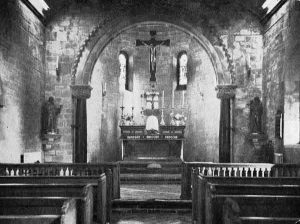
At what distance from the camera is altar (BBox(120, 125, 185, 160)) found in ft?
42.2

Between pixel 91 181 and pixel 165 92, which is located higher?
pixel 165 92

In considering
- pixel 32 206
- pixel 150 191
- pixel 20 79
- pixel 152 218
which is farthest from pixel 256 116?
pixel 32 206

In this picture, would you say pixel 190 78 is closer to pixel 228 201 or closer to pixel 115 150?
pixel 115 150

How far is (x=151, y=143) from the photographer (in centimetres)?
1306

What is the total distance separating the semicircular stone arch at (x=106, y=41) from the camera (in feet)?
36.7

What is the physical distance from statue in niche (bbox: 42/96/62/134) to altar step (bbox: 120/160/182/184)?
260cm

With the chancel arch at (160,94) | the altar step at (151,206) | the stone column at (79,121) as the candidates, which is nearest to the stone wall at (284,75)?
the chancel arch at (160,94)

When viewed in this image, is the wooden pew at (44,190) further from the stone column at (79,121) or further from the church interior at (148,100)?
the stone column at (79,121)

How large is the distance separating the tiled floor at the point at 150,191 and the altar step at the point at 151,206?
536 mm

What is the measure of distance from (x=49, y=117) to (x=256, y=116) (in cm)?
636

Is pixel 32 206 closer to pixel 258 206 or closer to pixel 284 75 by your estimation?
pixel 258 206

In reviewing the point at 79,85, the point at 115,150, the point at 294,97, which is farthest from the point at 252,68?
the point at 115,150

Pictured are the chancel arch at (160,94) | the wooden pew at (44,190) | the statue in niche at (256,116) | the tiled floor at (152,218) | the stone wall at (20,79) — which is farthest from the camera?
the chancel arch at (160,94)

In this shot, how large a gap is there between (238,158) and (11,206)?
8.44 metres
